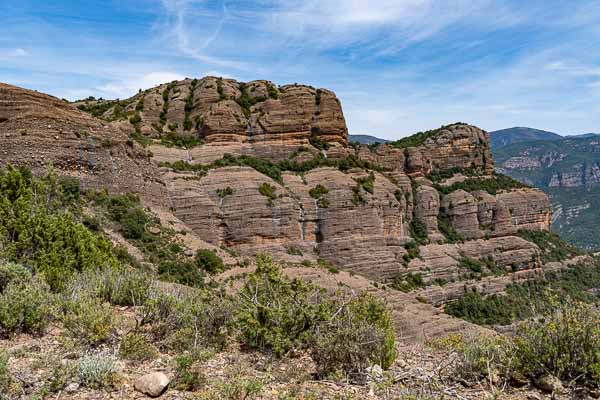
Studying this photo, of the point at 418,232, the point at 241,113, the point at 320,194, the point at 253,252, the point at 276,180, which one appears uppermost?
the point at 241,113

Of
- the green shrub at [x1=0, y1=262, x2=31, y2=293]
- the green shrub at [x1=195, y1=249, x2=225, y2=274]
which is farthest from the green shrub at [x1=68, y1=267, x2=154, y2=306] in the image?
the green shrub at [x1=195, y1=249, x2=225, y2=274]

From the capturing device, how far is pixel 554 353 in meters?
5.78

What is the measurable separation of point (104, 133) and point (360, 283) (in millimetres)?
21067

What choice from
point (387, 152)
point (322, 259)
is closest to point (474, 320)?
point (322, 259)

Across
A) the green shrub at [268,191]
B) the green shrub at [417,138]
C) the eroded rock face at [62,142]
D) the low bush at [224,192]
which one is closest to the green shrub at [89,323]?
the eroded rock face at [62,142]

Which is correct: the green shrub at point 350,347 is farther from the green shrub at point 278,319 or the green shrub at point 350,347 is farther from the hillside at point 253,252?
the green shrub at point 278,319

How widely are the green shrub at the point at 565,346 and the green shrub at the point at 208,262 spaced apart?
2074cm

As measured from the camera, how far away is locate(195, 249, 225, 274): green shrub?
24.8 m

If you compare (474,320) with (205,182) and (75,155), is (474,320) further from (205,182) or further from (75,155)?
(75,155)

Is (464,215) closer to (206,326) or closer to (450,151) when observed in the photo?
(450,151)

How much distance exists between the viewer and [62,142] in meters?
24.6

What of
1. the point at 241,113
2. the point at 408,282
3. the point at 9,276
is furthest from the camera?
the point at 241,113

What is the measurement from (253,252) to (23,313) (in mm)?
26879

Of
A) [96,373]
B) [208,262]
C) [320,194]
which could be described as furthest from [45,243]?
[320,194]
